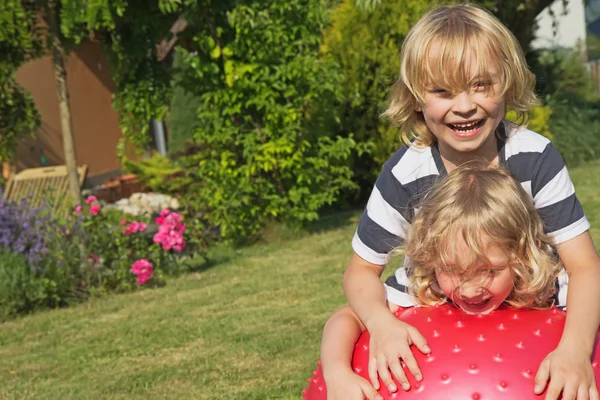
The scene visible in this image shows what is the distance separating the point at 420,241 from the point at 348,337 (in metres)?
0.40

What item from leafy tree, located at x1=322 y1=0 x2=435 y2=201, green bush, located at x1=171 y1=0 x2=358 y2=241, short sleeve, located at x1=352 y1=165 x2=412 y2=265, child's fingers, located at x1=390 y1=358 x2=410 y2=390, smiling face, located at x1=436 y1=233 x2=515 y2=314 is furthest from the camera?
leafy tree, located at x1=322 y1=0 x2=435 y2=201

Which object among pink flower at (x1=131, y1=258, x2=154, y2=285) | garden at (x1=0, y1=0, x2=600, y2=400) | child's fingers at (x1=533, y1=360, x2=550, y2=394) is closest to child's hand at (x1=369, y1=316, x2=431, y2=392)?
child's fingers at (x1=533, y1=360, x2=550, y2=394)

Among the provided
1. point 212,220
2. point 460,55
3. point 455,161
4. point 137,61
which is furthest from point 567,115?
point 460,55

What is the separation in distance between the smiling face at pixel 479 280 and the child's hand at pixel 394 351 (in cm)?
20

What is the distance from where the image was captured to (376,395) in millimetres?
2527

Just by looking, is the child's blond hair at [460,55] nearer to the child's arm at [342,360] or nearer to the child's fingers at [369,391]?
the child's arm at [342,360]

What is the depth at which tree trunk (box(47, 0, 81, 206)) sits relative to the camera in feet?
27.8

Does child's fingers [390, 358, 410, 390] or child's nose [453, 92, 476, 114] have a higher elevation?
child's nose [453, 92, 476, 114]

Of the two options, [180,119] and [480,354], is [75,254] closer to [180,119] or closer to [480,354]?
[480,354]

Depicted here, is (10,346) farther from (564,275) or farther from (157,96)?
(564,275)

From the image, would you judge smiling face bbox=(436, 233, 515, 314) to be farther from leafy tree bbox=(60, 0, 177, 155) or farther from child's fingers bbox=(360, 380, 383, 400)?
leafy tree bbox=(60, 0, 177, 155)

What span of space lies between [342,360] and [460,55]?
107 centimetres

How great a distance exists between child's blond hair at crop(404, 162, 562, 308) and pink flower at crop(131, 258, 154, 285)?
A: 16.4ft

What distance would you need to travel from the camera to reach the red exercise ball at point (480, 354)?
2.42 meters
